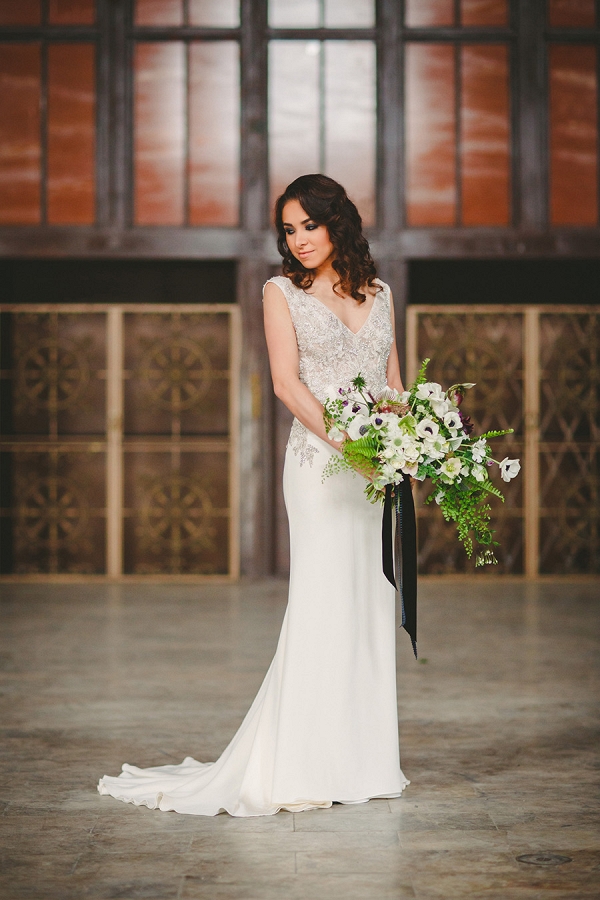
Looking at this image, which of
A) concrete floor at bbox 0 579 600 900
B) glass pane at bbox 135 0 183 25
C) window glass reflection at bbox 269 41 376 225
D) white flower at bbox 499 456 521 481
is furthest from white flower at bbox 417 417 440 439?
glass pane at bbox 135 0 183 25

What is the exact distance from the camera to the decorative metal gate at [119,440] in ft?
27.0

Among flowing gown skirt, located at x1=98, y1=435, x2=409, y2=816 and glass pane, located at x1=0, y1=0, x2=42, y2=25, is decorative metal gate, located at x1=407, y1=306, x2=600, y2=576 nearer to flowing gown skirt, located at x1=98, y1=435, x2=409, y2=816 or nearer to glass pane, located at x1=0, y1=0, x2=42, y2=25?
glass pane, located at x1=0, y1=0, x2=42, y2=25

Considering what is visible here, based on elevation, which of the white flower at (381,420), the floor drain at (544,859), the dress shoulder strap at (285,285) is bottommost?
the floor drain at (544,859)

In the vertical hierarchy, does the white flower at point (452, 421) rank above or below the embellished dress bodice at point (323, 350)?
below

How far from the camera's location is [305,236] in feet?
10.0

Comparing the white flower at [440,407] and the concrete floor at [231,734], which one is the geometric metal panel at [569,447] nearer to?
the concrete floor at [231,734]

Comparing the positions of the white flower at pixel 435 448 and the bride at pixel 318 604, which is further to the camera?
the bride at pixel 318 604

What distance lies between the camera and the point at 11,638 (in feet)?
19.1

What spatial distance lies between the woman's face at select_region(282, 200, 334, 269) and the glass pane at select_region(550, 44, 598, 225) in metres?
5.47

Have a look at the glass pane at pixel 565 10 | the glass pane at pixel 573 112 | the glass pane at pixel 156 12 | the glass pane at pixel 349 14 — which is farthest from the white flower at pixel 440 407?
the glass pane at pixel 565 10

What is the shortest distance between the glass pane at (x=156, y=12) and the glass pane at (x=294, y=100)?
2.41 feet

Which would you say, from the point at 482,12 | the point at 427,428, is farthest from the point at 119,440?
the point at 427,428

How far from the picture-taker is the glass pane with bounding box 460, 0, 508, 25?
7.99 meters

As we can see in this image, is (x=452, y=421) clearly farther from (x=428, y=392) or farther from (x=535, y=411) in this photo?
(x=535, y=411)
